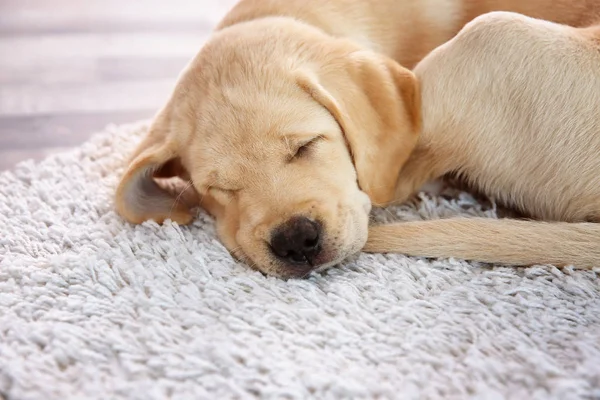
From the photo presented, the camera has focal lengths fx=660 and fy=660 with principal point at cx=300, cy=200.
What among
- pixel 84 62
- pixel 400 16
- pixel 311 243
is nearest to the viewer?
pixel 311 243

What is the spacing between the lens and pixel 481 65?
2.06 meters

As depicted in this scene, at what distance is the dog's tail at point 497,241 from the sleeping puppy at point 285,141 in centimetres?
5

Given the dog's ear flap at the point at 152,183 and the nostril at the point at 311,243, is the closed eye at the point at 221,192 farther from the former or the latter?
the nostril at the point at 311,243

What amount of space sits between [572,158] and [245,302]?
1049mm

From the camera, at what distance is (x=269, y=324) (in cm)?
171

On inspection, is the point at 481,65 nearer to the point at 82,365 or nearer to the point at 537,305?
the point at 537,305

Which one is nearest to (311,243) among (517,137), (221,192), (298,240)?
(298,240)

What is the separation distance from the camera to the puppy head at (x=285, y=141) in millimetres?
1867

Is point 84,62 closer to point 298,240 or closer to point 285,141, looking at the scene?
point 285,141

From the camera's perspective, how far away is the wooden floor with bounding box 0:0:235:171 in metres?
3.29

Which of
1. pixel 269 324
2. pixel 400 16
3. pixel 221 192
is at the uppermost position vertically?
pixel 400 16

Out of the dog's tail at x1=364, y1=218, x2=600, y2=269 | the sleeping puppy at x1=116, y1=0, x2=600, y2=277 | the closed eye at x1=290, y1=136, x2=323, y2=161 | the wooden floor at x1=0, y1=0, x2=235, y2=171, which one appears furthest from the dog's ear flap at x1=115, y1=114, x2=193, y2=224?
the wooden floor at x1=0, y1=0, x2=235, y2=171

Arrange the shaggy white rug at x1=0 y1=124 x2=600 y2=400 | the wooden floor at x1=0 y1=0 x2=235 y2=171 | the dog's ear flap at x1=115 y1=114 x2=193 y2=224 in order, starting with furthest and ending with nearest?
the wooden floor at x1=0 y1=0 x2=235 y2=171, the dog's ear flap at x1=115 y1=114 x2=193 y2=224, the shaggy white rug at x1=0 y1=124 x2=600 y2=400

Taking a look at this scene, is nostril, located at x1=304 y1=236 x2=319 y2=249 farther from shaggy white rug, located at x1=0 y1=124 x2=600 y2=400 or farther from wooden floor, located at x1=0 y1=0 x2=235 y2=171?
wooden floor, located at x1=0 y1=0 x2=235 y2=171
